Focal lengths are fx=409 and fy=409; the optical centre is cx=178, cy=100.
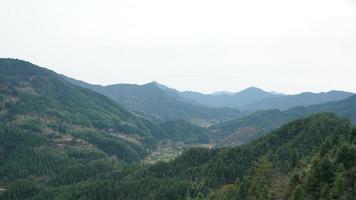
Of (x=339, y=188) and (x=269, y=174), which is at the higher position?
(x=339, y=188)

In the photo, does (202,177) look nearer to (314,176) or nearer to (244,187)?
(244,187)

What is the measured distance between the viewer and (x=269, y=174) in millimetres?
130750

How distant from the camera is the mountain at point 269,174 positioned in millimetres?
92562

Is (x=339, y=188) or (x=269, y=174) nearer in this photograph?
(x=339, y=188)

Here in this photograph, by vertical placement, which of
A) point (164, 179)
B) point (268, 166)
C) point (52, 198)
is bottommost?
point (52, 198)

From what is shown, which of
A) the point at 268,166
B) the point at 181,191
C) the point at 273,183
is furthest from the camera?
the point at 181,191

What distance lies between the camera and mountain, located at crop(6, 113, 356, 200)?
92562mm

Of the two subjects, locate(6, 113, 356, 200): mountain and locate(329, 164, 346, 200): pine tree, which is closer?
locate(329, 164, 346, 200): pine tree

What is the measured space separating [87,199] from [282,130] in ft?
315

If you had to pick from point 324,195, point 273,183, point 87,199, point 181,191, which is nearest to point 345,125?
point 273,183

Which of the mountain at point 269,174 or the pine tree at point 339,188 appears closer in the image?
the pine tree at point 339,188

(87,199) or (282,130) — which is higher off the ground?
(282,130)

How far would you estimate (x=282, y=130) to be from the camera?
197 m

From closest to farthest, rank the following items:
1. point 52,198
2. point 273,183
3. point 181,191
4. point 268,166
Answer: point 273,183 < point 268,166 < point 181,191 < point 52,198
